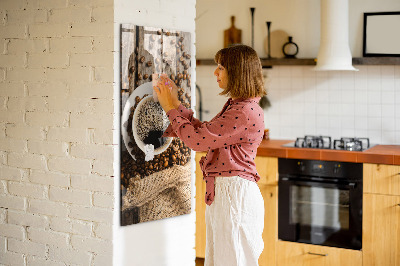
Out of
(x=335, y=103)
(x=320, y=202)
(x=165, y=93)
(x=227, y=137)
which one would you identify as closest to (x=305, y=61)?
(x=335, y=103)

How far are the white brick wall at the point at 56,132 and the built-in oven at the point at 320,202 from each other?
A: 5.64ft

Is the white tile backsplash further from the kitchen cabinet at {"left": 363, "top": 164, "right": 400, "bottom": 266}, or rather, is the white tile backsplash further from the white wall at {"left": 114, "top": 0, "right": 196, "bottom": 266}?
the white wall at {"left": 114, "top": 0, "right": 196, "bottom": 266}

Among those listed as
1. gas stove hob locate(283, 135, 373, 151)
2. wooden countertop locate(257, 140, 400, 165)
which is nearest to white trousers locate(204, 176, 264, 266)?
wooden countertop locate(257, 140, 400, 165)

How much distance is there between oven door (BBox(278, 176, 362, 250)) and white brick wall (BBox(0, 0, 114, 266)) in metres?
1.73

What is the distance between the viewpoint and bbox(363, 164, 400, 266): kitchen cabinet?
147 inches

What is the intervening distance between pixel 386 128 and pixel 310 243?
3.58 feet

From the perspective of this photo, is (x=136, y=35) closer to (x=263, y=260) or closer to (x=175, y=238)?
(x=175, y=238)

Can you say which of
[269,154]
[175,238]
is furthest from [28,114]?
[269,154]

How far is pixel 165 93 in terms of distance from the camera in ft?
9.12

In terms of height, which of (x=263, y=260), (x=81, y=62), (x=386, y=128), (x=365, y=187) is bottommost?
(x=263, y=260)

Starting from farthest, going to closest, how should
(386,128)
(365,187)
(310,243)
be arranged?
(386,128) → (310,243) → (365,187)

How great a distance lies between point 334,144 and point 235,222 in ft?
5.80

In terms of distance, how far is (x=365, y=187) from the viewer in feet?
12.5

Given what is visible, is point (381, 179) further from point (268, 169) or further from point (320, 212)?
point (268, 169)
